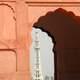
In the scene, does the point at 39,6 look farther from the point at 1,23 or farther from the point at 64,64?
the point at 64,64

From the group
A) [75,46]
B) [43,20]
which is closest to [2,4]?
[43,20]

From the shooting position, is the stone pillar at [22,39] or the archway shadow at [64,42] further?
the archway shadow at [64,42]

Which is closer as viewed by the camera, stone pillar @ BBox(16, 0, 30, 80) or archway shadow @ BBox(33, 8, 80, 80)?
stone pillar @ BBox(16, 0, 30, 80)

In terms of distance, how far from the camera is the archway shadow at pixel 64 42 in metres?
12.8

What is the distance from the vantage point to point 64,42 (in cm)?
1352

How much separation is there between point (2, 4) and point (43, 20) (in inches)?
95.2

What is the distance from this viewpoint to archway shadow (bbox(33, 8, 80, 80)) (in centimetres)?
1284

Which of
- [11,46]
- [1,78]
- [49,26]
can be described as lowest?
[1,78]

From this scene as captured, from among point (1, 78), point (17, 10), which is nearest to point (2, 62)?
point (1, 78)

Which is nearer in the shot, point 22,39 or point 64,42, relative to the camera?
point 22,39

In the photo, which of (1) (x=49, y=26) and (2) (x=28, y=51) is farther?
(1) (x=49, y=26)

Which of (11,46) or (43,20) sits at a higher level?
(43,20)

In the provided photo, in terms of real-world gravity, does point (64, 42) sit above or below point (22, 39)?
above

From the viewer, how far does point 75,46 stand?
13289 millimetres
